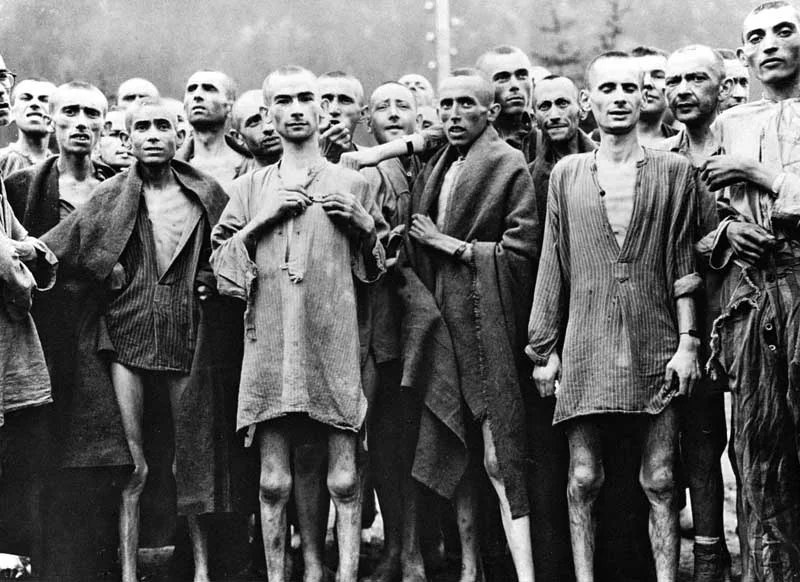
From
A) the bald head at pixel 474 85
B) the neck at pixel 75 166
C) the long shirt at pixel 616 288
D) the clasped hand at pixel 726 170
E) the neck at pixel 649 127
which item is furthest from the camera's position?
the neck at pixel 649 127

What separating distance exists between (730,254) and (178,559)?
309 centimetres

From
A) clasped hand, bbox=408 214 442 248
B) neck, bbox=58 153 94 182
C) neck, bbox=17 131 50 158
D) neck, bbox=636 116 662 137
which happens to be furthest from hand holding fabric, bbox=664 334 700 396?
neck, bbox=17 131 50 158

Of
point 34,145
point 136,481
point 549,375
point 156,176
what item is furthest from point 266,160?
point 549,375

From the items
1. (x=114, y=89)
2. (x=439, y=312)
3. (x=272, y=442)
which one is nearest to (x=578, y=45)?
(x=114, y=89)

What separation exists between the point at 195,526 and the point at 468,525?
1.30 metres

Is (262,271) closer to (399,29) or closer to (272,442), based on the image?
(272,442)

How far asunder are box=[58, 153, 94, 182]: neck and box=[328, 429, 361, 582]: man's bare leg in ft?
6.94

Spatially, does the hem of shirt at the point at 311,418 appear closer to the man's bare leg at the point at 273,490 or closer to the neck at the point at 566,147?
the man's bare leg at the point at 273,490

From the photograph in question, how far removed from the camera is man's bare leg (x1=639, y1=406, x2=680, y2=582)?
5.70 metres

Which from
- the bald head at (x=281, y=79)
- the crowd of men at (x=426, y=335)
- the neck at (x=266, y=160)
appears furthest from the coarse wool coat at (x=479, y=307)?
the neck at (x=266, y=160)

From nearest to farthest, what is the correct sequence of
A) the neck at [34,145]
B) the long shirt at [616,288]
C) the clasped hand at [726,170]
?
the clasped hand at [726,170], the long shirt at [616,288], the neck at [34,145]

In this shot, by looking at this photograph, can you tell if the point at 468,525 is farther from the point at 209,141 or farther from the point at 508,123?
the point at 209,141

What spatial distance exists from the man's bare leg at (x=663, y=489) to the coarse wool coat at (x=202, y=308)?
1.99 meters

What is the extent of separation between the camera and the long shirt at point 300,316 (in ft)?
19.2
